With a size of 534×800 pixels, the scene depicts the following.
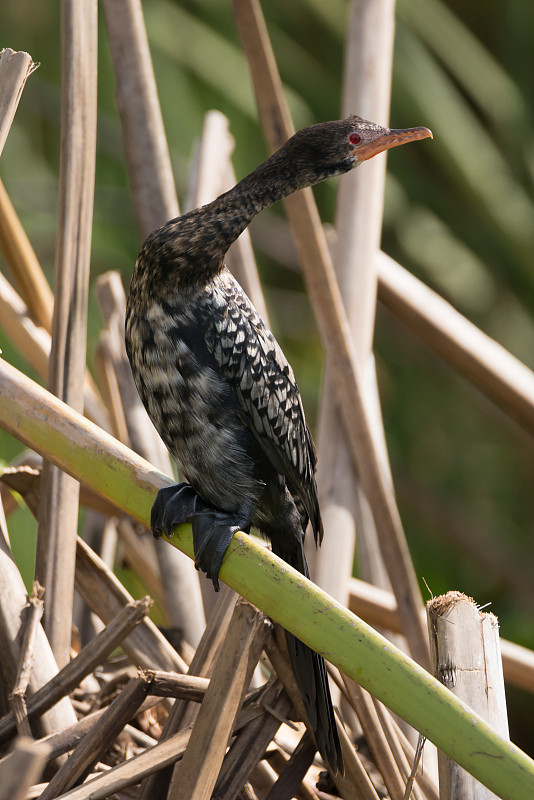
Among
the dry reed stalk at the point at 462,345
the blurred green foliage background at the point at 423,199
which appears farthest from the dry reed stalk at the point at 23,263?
the blurred green foliage background at the point at 423,199

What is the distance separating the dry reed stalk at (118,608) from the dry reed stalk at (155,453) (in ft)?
0.70

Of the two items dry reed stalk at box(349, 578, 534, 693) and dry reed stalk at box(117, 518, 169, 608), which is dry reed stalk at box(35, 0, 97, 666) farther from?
dry reed stalk at box(349, 578, 534, 693)

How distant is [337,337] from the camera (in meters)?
1.43

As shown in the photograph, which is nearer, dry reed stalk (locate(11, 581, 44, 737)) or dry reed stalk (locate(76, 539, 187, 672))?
dry reed stalk (locate(11, 581, 44, 737))

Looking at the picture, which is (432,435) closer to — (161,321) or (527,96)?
(527,96)

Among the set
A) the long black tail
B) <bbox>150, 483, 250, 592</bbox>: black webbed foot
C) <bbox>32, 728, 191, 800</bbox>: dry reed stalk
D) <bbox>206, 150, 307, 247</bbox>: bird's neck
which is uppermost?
<bbox>206, 150, 307, 247</bbox>: bird's neck

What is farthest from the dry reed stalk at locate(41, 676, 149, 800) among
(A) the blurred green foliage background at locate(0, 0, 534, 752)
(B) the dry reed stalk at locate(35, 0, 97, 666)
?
(A) the blurred green foliage background at locate(0, 0, 534, 752)

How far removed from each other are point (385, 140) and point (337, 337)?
1.20ft

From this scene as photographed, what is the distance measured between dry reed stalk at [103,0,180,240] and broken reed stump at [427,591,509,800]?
0.81 metres

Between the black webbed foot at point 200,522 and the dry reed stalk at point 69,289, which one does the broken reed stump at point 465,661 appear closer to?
the black webbed foot at point 200,522

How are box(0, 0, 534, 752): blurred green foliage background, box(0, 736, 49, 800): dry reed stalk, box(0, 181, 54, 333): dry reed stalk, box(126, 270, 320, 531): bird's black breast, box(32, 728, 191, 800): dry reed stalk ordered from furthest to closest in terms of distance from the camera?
box(0, 0, 534, 752): blurred green foliage background, box(0, 181, 54, 333): dry reed stalk, box(126, 270, 320, 531): bird's black breast, box(32, 728, 191, 800): dry reed stalk, box(0, 736, 49, 800): dry reed stalk

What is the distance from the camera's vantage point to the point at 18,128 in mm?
2729

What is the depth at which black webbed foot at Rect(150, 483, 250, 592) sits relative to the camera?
957mm

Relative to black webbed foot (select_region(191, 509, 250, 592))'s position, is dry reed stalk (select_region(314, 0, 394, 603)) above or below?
above
